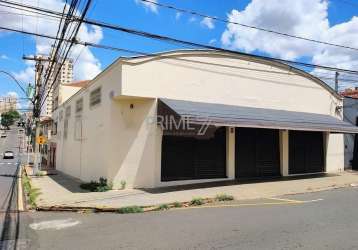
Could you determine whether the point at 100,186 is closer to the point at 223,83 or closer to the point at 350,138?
the point at 223,83

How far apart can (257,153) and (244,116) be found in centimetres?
311

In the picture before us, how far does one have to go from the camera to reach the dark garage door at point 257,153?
17.9 m

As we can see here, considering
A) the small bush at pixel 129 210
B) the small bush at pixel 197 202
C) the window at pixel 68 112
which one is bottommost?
the small bush at pixel 129 210

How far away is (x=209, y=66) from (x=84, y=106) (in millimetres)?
8018

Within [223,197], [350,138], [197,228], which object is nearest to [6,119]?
[350,138]

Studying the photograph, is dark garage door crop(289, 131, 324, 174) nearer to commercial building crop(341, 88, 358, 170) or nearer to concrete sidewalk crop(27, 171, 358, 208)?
concrete sidewalk crop(27, 171, 358, 208)

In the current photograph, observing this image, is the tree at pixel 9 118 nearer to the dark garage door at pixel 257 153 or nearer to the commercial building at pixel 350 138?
the commercial building at pixel 350 138

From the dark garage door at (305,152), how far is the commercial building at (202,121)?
53mm

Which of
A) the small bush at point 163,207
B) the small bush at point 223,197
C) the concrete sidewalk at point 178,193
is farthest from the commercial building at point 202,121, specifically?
the small bush at point 163,207

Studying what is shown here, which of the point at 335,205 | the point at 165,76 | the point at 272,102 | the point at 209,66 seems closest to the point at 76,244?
the point at 335,205

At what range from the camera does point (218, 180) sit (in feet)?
55.9

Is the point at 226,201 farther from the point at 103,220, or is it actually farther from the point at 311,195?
A: the point at 103,220

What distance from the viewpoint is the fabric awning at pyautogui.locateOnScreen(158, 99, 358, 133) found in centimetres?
1439

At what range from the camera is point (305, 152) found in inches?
805
